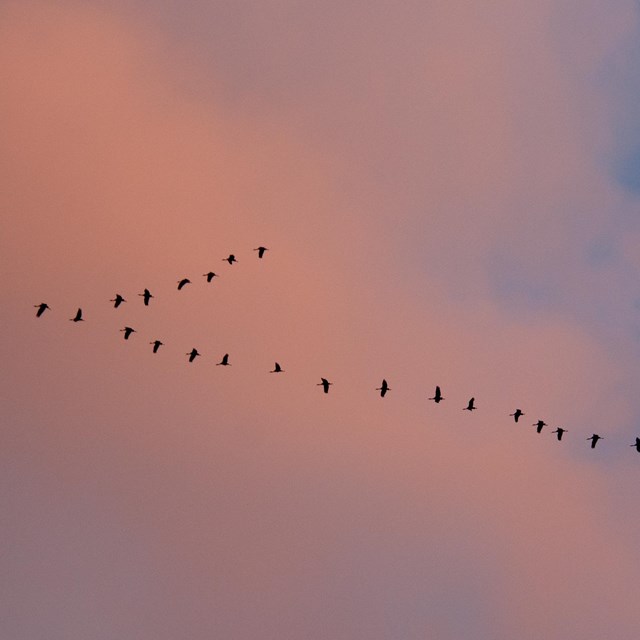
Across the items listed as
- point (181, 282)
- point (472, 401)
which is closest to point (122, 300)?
point (181, 282)

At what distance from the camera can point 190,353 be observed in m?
147

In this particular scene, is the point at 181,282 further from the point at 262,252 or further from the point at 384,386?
the point at 384,386

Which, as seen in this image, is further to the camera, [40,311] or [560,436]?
[560,436]

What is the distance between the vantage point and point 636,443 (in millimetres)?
141375

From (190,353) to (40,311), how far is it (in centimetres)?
1636

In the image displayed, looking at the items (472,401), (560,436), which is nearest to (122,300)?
(472,401)

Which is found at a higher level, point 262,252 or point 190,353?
point 262,252

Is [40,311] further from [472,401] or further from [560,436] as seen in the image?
[560,436]

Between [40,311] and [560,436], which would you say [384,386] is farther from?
[40,311]

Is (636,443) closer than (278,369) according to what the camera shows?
Yes

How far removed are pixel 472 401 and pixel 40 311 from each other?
49247 mm

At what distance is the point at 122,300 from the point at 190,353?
10656 millimetres

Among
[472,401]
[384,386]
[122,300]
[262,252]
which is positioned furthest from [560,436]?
[122,300]

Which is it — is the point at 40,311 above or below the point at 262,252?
below
